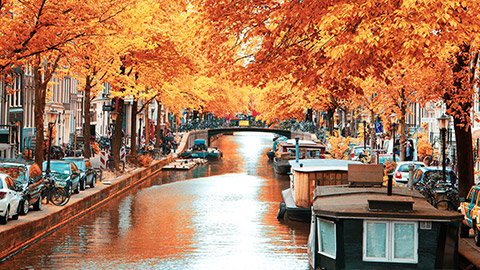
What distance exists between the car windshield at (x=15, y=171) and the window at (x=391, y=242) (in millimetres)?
13702

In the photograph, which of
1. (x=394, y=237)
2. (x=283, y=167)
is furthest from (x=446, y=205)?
(x=283, y=167)

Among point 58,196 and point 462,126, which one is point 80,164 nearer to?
point 58,196

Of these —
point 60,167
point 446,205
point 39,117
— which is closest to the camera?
point 446,205

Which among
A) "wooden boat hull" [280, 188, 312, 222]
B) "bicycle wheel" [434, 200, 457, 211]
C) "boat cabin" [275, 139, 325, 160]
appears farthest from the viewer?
"boat cabin" [275, 139, 325, 160]

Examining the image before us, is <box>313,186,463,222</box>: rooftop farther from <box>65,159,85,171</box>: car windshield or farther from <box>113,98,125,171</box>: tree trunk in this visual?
<box>113,98,125,171</box>: tree trunk

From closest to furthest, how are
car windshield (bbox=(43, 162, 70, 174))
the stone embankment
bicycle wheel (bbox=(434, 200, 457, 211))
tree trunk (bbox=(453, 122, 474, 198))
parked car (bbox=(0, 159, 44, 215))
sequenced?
1. the stone embankment
2. tree trunk (bbox=(453, 122, 474, 198))
3. parked car (bbox=(0, 159, 44, 215))
4. bicycle wheel (bbox=(434, 200, 457, 211))
5. car windshield (bbox=(43, 162, 70, 174))

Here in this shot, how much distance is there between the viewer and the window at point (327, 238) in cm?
1498

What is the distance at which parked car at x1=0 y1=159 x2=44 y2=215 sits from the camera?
2442 centimetres

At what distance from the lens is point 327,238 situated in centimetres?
1522

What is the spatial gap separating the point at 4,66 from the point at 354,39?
10824 mm

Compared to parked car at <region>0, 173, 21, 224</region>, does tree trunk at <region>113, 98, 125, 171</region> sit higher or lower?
higher

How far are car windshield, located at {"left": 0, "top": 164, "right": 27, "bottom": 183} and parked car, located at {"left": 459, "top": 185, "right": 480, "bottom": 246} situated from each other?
Result: 13109 millimetres

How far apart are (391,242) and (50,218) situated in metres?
14.2

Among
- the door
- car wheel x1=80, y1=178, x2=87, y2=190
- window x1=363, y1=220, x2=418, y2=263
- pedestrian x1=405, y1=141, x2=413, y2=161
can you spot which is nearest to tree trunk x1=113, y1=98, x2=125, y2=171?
car wheel x1=80, y1=178, x2=87, y2=190
